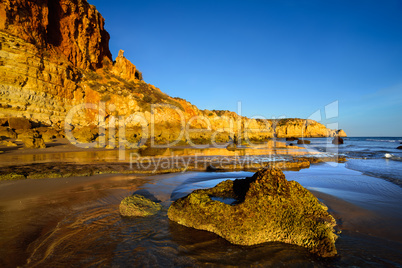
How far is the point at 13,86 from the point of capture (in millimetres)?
21578

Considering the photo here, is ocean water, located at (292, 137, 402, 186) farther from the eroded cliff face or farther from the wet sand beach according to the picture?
the eroded cliff face

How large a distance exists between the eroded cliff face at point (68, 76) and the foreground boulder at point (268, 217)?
2256 centimetres

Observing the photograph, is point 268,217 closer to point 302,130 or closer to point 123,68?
point 123,68

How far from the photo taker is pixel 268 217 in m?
3.00

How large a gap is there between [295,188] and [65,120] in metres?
30.7

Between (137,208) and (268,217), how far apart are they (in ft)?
8.37

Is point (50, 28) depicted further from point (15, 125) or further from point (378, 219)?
point (378, 219)

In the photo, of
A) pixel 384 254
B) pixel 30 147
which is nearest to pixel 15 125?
pixel 30 147

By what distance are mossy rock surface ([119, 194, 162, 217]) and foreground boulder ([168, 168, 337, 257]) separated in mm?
682

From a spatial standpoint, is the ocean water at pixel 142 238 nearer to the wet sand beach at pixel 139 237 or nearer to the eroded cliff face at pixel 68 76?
the wet sand beach at pixel 139 237

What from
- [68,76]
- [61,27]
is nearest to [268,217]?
[68,76]

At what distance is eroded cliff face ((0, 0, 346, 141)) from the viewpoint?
22297mm

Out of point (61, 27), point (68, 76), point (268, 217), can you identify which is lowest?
point (268, 217)

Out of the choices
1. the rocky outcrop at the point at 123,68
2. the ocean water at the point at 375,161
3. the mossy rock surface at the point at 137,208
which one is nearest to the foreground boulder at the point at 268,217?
the mossy rock surface at the point at 137,208
